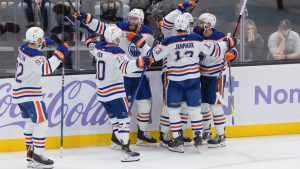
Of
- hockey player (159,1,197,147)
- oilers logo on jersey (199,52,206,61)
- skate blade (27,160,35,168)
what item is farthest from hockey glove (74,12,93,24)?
skate blade (27,160,35,168)

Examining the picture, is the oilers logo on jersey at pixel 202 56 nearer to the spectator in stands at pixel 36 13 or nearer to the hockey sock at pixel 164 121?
the hockey sock at pixel 164 121

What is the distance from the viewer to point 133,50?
8109mm

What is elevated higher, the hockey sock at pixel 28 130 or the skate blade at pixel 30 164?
the hockey sock at pixel 28 130

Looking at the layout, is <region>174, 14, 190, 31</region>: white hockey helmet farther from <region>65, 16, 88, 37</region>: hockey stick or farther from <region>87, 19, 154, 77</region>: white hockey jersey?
<region>65, 16, 88, 37</region>: hockey stick

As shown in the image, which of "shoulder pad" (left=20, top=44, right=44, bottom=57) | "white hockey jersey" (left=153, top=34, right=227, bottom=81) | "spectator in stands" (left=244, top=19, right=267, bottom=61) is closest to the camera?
"shoulder pad" (left=20, top=44, right=44, bottom=57)

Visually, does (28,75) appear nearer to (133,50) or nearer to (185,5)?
(133,50)

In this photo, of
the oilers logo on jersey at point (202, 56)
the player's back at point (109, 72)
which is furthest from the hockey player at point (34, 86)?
the oilers logo on jersey at point (202, 56)

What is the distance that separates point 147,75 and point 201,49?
2.61 ft

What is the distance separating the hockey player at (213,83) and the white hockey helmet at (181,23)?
43cm

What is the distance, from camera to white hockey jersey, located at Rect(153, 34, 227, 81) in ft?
25.2

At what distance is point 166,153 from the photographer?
26.3 ft

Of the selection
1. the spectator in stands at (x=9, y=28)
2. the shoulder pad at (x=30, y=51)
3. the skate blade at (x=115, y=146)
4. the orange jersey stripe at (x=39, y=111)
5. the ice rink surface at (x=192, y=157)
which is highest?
the spectator in stands at (x=9, y=28)

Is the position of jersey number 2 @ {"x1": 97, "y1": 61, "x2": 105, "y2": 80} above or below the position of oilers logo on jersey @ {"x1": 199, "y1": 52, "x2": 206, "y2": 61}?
below

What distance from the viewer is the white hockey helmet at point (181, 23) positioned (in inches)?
301
